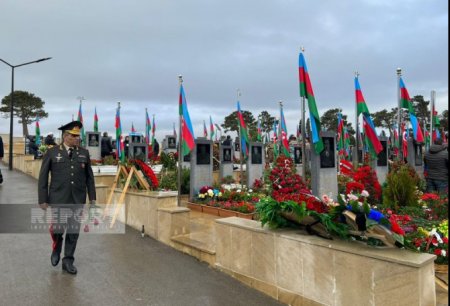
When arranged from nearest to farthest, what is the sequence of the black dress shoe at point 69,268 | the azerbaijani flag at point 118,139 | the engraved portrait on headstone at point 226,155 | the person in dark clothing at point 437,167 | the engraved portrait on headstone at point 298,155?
the black dress shoe at point 69,268 < the person in dark clothing at point 437,167 < the engraved portrait on headstone at point 226,155 < the azerbaijani flag at point 118,139 < the engraved portrait on headstone at point 298,155

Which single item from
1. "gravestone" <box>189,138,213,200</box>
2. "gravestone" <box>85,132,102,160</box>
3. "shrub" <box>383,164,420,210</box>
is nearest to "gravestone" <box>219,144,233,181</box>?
"gravestone" <box>189,138,213,200</box>

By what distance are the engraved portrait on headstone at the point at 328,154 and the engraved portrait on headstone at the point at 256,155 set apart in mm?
4608

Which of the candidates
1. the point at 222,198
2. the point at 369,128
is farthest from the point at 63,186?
the point at 369,128

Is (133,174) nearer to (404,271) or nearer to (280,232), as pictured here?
(280,232)

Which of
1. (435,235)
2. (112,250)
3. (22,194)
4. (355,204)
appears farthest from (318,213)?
(22,194)

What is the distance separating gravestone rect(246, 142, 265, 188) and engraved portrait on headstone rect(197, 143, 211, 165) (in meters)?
2.71

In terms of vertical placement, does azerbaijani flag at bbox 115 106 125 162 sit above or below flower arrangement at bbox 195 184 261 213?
above

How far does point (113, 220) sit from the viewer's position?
7.91 m

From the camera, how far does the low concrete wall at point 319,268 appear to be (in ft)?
9.85

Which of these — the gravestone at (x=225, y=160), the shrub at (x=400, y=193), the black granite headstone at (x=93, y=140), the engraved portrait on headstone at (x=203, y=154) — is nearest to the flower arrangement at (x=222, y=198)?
the engraved portrait on headstone at (x=203, y=154)

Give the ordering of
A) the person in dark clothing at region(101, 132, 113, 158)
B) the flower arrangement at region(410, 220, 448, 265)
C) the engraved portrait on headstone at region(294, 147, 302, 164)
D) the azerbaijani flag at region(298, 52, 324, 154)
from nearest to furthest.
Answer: the flower arrangement at region(410, 220, 448, 265), the azerbaijani flag at region(298, 52, 324, 154), the engraved portrait on headstone at region(294, 147, 302, 164), the person in dark clothing at region(101, 132, 113, 158)

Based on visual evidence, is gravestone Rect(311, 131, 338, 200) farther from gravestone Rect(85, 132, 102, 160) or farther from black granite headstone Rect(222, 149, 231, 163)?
gravestone Rect(85, 132, 102, 160)

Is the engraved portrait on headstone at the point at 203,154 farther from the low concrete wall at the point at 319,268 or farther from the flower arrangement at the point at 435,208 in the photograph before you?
the low concrete wall at the point at 319,268

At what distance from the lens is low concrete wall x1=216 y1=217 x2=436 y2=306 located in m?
3.00
